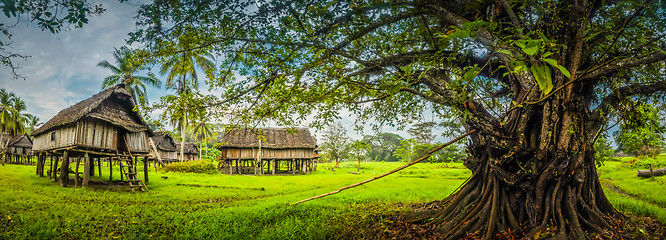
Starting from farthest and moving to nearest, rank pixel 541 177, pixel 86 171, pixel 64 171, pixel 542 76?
pixel 64 171 → pixel 86 171 → pixel 541 177 → pixel 542 76

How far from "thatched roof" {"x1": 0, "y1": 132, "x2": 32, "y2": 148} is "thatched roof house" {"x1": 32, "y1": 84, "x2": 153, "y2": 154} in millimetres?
19633

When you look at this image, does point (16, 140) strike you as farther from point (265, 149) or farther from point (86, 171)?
point (86, 171)

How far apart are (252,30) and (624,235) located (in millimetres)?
6000

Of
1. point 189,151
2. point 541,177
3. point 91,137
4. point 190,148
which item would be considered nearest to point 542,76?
point 541,177

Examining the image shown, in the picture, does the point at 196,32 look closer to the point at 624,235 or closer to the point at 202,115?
the point at 202,115

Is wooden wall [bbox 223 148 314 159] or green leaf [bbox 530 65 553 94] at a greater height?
green leaf [bbox 530 65 553 94]

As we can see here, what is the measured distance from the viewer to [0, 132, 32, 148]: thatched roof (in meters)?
30.3

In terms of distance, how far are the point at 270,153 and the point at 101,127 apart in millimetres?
17476

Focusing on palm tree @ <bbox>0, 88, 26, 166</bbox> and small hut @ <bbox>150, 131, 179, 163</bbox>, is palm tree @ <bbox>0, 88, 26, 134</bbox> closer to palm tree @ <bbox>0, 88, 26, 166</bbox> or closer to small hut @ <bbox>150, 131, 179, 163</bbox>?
palm tree @ <bbox>0, 88, 26, 166</bbox>

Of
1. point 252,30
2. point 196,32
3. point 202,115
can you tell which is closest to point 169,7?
point 196,32

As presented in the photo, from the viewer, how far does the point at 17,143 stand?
34.7 metres

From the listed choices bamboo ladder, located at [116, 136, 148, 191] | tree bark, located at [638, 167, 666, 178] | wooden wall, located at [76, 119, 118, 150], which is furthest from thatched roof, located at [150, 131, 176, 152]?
tree bark, located at [638, 167, 666, 178]

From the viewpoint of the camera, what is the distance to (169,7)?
409cm

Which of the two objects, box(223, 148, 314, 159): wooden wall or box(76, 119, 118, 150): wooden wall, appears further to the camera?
box(223, 148, 314, 159): wooden wall
